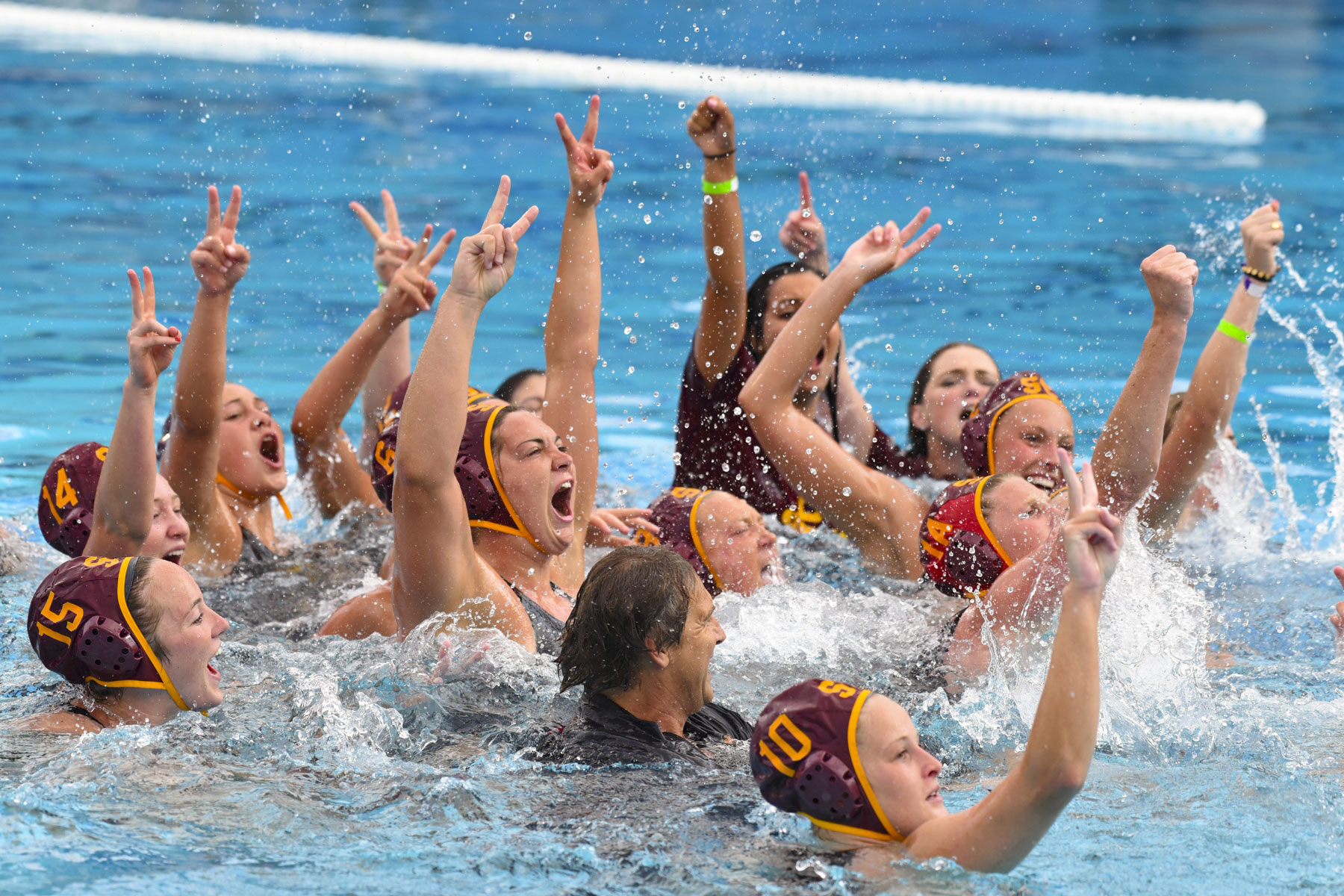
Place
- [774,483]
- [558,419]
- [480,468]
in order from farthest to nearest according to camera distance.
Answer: [774,483] < [558,419] < [480,468]

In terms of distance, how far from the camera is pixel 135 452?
394 cm

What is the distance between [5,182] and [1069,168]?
836 cm

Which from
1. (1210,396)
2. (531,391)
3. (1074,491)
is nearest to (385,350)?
(531,391)

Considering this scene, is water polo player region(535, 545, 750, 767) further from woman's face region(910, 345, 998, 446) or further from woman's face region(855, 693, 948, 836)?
woman's face region(910, 345, 998, 446)

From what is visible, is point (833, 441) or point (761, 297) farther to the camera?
point (761, 297)

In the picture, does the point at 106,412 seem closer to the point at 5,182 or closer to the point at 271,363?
the point at 271,363

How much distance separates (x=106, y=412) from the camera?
7.33 m

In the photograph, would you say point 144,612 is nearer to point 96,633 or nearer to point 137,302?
point 96,633

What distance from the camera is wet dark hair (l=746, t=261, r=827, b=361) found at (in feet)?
18.1

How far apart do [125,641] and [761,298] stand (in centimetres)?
291

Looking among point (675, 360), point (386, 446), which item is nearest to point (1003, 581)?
point (386, 446)

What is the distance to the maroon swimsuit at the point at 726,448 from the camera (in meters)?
5.49

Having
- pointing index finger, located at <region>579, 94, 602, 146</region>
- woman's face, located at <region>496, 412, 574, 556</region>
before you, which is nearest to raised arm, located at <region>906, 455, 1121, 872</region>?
woman's face, located at <region>496, 412, 574, 556</region>

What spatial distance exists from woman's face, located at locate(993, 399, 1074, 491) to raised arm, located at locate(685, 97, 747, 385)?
1086mm
